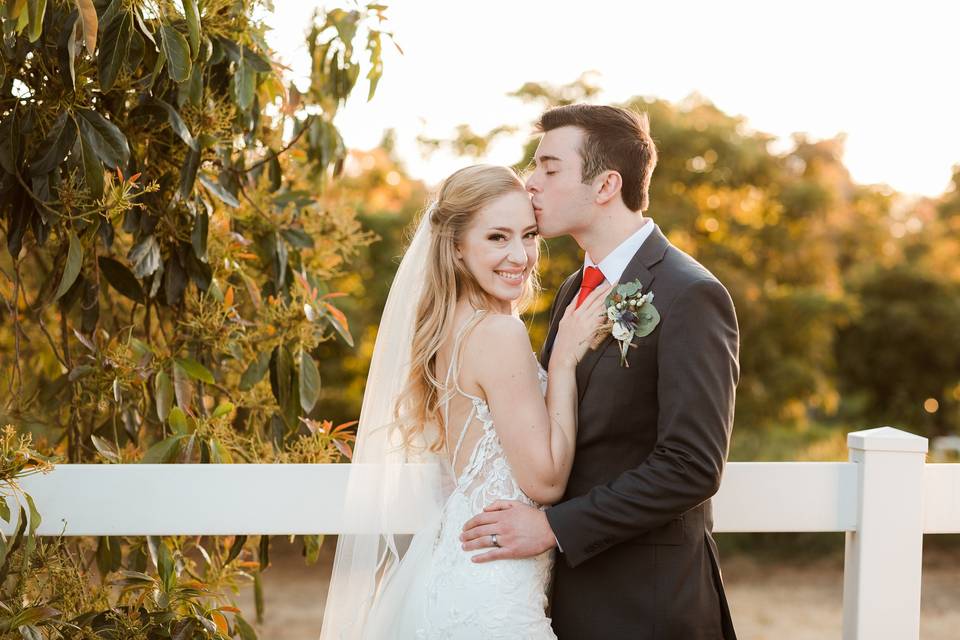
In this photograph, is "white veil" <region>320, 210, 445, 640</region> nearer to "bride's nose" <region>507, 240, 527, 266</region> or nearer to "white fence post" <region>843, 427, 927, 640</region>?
"bride's nose" <region>507, 240, 527, 266</region>

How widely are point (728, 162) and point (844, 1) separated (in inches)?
164

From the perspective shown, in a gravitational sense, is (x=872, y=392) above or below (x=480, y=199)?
below

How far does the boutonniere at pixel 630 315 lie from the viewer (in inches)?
85.0

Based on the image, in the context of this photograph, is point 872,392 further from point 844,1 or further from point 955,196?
point 844,1

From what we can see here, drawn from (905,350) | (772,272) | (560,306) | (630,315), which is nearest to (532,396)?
(630,315)

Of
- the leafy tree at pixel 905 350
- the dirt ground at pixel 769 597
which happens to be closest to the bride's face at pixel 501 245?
the dirt ground at pixel 769 597

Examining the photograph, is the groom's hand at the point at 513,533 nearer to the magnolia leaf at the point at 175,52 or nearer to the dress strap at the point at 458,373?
the dress strap at the point at 458,373

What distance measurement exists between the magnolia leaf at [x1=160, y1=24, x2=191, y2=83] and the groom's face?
93cm

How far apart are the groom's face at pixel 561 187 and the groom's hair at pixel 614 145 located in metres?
0.02

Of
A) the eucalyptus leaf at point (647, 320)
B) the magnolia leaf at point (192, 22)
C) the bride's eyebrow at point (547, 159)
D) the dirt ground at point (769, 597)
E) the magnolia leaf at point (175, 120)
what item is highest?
the magnolia leaf at point (192, 22)

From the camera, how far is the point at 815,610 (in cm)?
747

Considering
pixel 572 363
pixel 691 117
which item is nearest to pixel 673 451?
pixel 572 363

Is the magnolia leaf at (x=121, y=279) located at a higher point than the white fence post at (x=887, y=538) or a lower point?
higher

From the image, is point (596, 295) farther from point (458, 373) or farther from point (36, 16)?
point (36, 16)
